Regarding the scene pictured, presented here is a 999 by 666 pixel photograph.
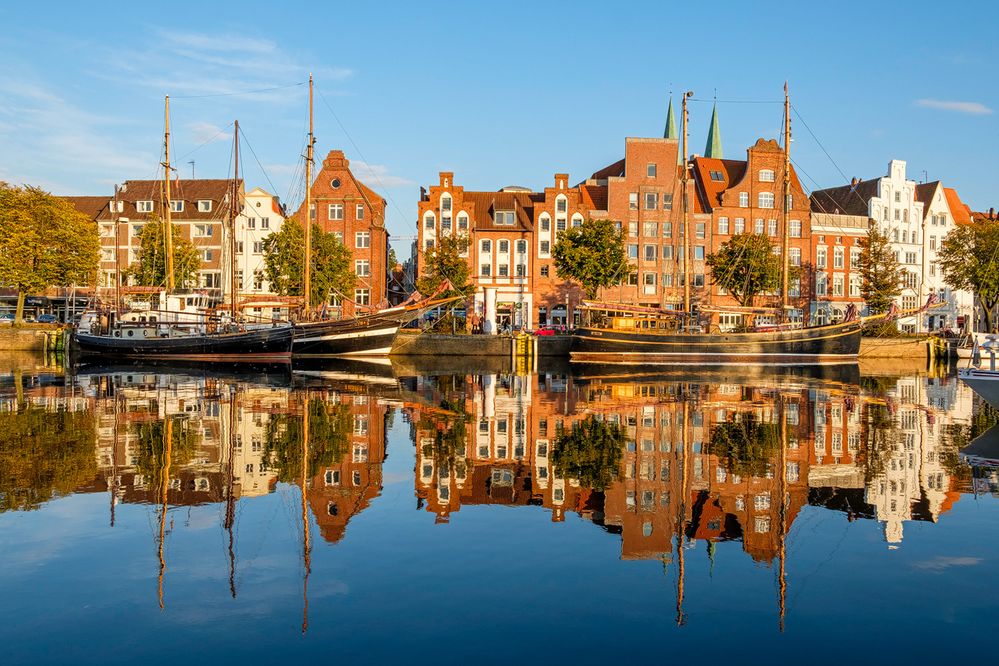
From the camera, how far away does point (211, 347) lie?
58375 mm

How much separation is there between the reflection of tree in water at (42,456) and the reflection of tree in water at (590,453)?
897 centimetres

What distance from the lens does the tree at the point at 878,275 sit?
3137 inches

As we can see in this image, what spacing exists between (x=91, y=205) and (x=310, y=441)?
9162 cm

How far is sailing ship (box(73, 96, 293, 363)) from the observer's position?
57.7 meters

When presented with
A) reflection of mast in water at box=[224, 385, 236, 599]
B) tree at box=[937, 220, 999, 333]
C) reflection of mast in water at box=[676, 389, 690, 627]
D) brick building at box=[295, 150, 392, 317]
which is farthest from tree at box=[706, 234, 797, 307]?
reflection of mast in water at box=[224, 385, 236, 599]

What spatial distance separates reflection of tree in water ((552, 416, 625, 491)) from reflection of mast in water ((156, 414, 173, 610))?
701 cm

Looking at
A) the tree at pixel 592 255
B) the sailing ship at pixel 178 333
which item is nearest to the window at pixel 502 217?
the tree at pixel 592 255

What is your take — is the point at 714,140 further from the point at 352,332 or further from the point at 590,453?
the point at 590,453

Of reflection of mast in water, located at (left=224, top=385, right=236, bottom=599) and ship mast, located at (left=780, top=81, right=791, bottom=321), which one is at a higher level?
ship mast, located at (left=780, top=81, right=791, bottom=321)

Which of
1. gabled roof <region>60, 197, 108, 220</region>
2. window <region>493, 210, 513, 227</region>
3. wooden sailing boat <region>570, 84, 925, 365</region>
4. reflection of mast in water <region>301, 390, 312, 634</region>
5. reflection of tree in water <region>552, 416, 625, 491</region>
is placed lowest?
reflection of mast in water <region>301, 390, 312, 634</region>

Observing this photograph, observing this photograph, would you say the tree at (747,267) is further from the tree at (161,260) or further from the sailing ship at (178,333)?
the tree at (161,260)

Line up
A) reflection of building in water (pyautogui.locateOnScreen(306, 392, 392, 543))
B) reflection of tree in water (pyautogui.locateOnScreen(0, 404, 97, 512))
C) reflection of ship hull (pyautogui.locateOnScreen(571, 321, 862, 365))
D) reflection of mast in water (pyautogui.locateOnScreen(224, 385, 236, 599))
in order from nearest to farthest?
1. reflection of mast in water (pyautogui.locateOnScreen(224, 385, 236, 599))
2. reflection of building in water (pyautogui.locateOnScreen(306, 392, 392, 543))
3. reflection of tree in water (pyautogui.locateOnScreen(0, 404, 97, 512))
4. reflection of ship hull (pyautogui.locateOnScreen(571, 321, 862, 365))

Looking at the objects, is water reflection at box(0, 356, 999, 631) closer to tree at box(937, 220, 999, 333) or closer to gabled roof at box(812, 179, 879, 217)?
tree at box(937, 220, 999, 333)

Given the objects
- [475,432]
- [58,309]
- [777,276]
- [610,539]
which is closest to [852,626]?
[610,539]
